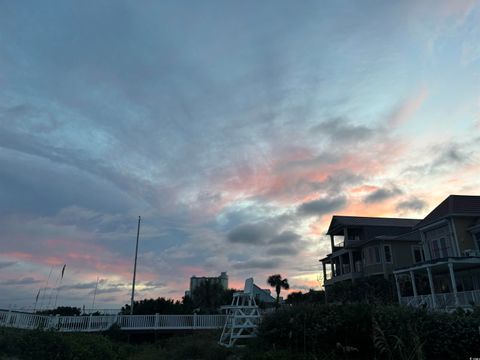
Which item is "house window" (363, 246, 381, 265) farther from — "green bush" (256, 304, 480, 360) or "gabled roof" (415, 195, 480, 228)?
"green bush" (256, 304, 480, 360)

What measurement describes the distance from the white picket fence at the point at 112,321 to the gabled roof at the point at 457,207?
17128 millimetres

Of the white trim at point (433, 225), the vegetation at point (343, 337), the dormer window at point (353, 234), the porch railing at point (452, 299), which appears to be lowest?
the vegetation at point (343, 337)

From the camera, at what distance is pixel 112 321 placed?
78.4 feet

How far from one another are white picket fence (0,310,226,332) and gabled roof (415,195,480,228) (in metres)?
17.1

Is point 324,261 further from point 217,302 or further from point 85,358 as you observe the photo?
point 85,358

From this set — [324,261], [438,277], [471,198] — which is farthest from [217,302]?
[471,198]

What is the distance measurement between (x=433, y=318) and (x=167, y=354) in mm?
10823

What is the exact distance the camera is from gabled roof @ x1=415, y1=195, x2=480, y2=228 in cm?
2508

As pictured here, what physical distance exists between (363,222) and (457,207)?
46.7 ft

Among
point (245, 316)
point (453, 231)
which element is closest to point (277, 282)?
point (453, 231)

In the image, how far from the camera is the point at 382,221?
40.8m

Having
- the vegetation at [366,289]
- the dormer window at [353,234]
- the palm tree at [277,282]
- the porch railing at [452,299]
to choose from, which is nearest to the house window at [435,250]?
the vegetation at [366,289]

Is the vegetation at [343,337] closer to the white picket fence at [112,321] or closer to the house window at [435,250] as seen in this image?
the white picket fence at [112,321]

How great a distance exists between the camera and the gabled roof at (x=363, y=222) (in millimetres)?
39000
